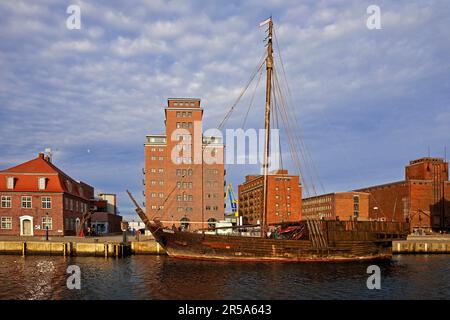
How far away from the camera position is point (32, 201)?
58.9m

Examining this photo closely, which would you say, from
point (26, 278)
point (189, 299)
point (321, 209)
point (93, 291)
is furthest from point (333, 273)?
point (321, 209)

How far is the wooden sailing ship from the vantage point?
41.7 meters

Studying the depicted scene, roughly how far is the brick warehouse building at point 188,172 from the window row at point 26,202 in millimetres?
29962

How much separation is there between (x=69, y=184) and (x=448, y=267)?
57.1 meters

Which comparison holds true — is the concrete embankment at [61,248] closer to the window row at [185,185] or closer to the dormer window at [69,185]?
the dormer window at [69,185]

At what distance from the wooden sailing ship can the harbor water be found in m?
2.00

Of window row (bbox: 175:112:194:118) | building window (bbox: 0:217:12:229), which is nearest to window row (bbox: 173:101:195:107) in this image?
window row (bbox: 175:112:194:118)

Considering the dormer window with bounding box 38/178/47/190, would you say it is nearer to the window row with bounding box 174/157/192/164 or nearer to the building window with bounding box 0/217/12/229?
the building window with bounding box 0/217/12/229

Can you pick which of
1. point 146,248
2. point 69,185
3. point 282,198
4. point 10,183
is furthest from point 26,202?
point 282,198

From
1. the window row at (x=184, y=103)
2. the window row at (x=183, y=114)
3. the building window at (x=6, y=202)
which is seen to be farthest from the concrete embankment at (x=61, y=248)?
the window row at (x=184, y=103)

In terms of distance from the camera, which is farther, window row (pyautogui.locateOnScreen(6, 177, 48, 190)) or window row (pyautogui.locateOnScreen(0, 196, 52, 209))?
window row (pyautogui.locateOnScreen(6, 177, 48, 190))

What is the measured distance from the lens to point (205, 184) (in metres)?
87.6

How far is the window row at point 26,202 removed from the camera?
58.2 meters
